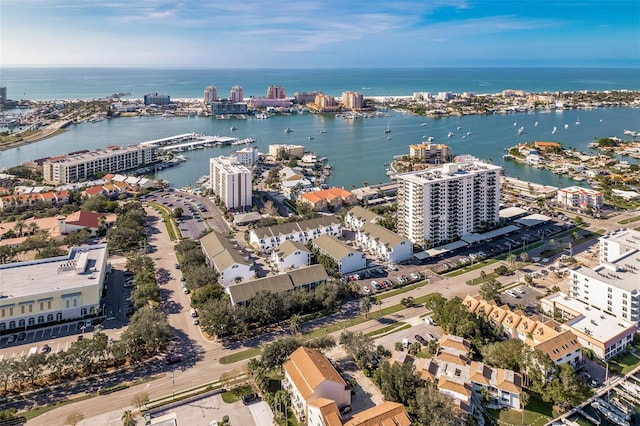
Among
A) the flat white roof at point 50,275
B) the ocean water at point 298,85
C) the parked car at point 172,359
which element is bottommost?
the parked car at point 172,359

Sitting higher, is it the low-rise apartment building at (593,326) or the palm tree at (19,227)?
the palm tree at (19,227)

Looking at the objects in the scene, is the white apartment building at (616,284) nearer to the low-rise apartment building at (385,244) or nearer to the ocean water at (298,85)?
the low-rise apartment building at (385,244)

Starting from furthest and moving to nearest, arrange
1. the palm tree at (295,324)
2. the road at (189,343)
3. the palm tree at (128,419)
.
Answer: the palm tree at (295,324) < the road at (189,343) < the palm tree at (128,419)

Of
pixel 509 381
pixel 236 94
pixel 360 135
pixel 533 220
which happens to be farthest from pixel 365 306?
pixel 236 94

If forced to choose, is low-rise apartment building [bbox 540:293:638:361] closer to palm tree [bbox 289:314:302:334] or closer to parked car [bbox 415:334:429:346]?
parked car [bbox 415:334:429:346]

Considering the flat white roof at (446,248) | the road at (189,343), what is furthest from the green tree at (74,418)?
the flat white roof at (446,248)

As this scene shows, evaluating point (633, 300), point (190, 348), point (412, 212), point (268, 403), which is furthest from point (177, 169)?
point (633, 300)

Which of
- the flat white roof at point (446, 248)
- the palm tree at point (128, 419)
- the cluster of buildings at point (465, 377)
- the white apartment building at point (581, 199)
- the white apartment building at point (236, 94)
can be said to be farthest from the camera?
the white apartment building at point (236, 94)

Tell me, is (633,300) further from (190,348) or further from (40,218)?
(40,218)

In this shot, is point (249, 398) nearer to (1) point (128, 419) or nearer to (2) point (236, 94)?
(1) point (128, 419)

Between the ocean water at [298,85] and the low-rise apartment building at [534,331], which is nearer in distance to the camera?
the low-rise apartment building at [534,331]
